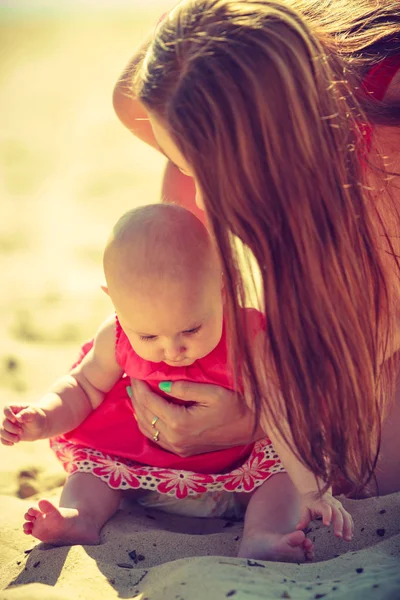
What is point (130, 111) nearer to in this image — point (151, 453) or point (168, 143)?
point (168, 143)

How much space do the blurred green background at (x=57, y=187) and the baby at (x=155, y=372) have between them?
0.65 m

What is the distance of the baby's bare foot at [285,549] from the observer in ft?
5.51

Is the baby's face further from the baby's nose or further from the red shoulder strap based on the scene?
the red shoulder strap

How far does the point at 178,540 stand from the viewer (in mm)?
1860

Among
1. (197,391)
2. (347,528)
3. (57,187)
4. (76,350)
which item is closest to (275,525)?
(347,528)

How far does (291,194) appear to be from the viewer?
4.92 ft

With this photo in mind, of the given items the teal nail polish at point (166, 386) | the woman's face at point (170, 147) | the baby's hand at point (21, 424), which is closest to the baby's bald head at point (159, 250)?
the woman's face at point (170, 147)

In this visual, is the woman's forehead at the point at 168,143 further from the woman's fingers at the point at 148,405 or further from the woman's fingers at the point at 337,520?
the woman's fingers at the point at 337,520

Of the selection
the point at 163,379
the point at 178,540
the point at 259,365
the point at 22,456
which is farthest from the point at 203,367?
the point at 22,456

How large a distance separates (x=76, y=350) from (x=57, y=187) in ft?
7.49

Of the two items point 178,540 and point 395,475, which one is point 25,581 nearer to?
point 178,540

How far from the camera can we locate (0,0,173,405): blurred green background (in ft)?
10.2

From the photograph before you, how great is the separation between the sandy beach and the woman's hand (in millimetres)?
219

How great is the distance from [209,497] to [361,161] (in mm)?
969
